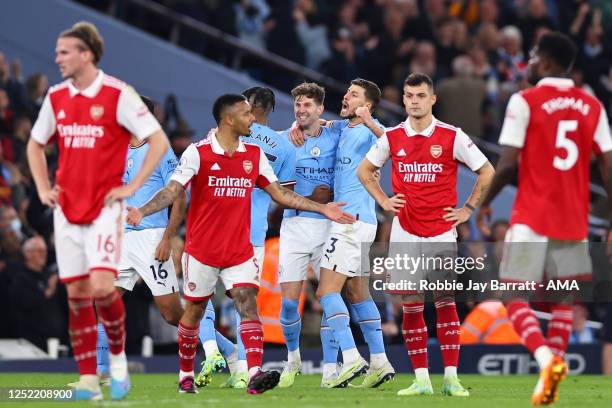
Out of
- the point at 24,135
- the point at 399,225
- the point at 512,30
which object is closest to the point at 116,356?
the point at 399,225

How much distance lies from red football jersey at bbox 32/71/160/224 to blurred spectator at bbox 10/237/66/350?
23.2ft

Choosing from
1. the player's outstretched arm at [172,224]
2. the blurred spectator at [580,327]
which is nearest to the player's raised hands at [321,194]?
the player's outstretched arm at [172,224]

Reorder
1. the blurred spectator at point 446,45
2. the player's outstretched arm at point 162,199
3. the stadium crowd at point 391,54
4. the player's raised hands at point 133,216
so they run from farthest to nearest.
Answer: the blurred spectator at point 446,45 → the stadium crowd at point 391,54 → the player's outstretched arm at point 162,199 → the player's raised hands at point 133,216

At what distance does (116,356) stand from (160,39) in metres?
12.4

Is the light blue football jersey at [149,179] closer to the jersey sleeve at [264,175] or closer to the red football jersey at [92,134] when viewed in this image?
the jersey sleeve at [264,175]

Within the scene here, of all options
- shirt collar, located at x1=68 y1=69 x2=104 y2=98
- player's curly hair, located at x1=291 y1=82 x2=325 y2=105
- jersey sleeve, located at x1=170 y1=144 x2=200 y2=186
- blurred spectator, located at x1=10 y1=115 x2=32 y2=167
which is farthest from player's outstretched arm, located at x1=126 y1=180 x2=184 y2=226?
blurred spectator, located at x1=10 y1=115 x2=32 y2=167

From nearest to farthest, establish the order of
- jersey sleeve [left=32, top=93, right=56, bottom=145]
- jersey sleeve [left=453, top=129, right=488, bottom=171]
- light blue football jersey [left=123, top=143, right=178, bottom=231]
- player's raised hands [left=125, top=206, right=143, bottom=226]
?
jersey sleeve [left=32, top=93, right=56, bottom=145], player's raised hands [left=125, top=206, right=143, bottom=226], jersey sleeve [left=453, top=129, right=488, bottom=171], light blue football jersey [left=123, top=143, right=178, bottom=231]

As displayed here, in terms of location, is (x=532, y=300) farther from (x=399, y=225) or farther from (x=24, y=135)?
(x=24, y=135)

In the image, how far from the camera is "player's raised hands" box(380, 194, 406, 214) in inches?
456

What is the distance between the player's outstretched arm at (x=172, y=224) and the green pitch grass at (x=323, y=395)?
1.21 meters

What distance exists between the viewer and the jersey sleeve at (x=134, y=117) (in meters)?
9.87

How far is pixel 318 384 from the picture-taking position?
1400cm

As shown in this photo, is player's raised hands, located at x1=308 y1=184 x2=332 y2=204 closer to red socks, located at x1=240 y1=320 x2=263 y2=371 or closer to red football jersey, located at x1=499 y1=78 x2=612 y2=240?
red socks, located at x1=240 y1=320 x2=263 y2=371

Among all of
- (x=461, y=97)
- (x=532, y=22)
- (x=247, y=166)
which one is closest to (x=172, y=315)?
(x=247, y=166)
